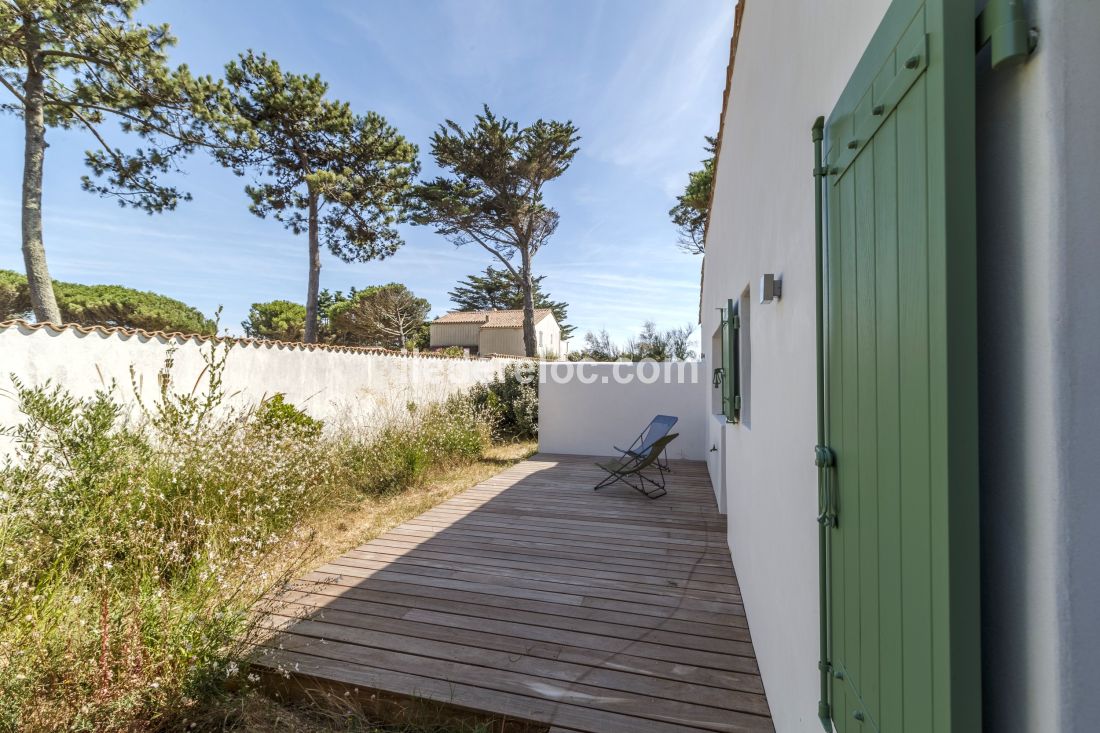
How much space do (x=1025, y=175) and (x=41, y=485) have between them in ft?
14.2

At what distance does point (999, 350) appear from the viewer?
0.62 meters

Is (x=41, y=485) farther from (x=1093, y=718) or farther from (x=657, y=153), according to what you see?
(x=657, y=153)

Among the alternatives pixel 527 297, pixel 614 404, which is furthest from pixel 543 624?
pixel 527 297

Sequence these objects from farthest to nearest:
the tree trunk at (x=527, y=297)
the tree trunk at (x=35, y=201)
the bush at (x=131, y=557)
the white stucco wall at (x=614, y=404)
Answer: the tree trunk at (x=527, y=297) < the tree trunk at (x=35, y=201) < the white stucco wall at (x=614, y=404) < the bush at (x=131, y=557)

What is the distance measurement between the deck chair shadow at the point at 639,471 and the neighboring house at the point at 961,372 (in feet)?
14.0

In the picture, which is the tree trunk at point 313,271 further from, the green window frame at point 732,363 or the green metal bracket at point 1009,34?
the green metal bracket at point 1009,34

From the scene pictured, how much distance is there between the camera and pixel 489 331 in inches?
1115

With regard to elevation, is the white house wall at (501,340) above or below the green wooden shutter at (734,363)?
above

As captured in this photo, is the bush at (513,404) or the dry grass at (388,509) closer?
the dry grass at (388,509)

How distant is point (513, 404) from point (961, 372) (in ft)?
30.6

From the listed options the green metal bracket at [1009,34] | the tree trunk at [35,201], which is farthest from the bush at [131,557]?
the tree trunk at [35,201]

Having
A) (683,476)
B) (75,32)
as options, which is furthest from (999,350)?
(75,32)

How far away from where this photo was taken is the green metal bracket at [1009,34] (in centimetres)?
56

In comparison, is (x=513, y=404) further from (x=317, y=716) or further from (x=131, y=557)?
(x=317, y=716)
